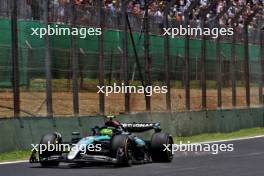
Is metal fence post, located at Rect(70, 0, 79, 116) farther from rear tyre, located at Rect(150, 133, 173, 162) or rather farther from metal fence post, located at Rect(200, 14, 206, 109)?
metal fence post, located at Rect(200, 14, 206, 109)

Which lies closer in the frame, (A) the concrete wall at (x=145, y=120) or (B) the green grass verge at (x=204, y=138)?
(B) the green grass verge at (x=204, y=138)

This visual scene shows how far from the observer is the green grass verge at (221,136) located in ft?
80.2

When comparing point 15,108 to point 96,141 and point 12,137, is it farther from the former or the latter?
point 96,141

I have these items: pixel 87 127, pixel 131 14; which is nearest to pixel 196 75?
pixel 131 14

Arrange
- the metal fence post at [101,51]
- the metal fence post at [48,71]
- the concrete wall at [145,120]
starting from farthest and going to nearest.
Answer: the metal fence post at [101,51]
the metal fence post at [48,71]
the concrete wall at [145,120]

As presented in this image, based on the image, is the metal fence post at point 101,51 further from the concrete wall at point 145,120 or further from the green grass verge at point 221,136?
the green grass verge at point 221,136

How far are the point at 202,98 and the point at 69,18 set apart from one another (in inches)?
321

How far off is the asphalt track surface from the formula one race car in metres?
0.19

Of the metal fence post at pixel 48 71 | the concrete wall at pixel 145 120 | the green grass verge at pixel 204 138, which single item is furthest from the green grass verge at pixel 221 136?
the metal fence post at pixel 48 71

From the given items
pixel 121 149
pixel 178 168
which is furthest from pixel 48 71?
pixel 178 168

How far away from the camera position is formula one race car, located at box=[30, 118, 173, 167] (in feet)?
47.8

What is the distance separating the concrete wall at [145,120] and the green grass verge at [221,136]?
228mm

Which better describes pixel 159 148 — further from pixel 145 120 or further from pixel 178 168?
pixel 145 120

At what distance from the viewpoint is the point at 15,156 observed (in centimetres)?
1739
